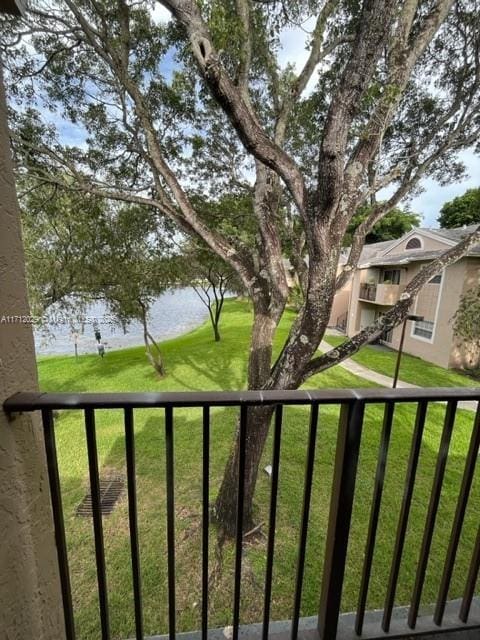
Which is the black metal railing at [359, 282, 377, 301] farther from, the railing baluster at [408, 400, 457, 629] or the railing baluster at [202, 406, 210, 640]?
the railing baluster at [202, 406, 210, 640]

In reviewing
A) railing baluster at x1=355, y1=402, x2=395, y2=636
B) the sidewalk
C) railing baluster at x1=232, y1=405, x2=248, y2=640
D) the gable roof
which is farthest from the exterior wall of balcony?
the gable roof

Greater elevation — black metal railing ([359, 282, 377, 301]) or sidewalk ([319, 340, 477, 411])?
black metal railing ([359, 282, 377, 301])

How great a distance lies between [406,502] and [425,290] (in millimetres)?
11448

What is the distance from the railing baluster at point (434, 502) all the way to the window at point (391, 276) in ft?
42.7

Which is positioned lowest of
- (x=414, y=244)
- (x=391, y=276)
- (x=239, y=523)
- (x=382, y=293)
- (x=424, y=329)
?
(x=424, y=329)

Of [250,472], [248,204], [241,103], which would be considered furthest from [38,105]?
[250,472]

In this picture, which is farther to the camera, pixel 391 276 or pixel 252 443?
pixel 391 276

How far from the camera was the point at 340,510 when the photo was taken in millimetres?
1062

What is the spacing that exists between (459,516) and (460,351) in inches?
413

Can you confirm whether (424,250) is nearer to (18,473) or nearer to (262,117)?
(262,117)

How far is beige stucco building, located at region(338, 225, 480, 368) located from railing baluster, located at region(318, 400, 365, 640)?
7.82m

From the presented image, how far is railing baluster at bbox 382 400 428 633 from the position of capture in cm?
104

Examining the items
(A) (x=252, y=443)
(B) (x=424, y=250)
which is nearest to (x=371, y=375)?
(B) (x=424, y=250)

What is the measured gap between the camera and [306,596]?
232 centimetres
